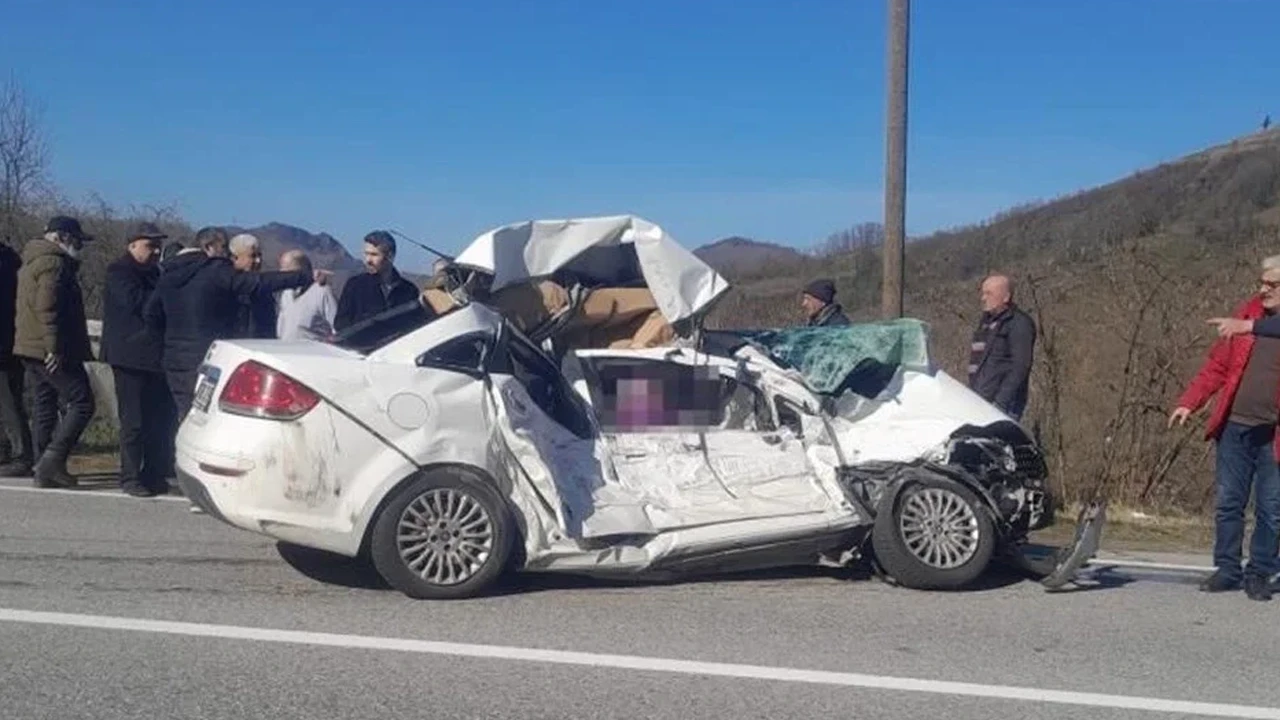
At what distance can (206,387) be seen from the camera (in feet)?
23.8

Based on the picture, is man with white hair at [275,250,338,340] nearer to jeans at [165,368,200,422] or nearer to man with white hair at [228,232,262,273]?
man with white hair at [228,232,262,273]

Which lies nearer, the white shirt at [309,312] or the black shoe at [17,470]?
the white shirt at [309,312]

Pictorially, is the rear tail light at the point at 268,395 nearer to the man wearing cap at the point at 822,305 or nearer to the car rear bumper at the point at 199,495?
the car rear bumper at the point at 199,495

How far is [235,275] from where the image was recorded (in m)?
9.66

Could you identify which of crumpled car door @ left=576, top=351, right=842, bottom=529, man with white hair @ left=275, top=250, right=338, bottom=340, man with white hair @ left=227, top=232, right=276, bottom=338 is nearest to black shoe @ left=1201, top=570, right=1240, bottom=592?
crumpled car door @ left=576, top=351, right=842, bottom=529

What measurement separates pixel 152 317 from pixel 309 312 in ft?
3.56

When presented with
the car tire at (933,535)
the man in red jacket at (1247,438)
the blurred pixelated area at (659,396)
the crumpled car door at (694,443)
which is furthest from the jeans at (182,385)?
the man in red jacket at (1247,438)

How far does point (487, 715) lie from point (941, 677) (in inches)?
78.6

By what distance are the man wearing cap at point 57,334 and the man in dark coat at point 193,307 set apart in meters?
0.86

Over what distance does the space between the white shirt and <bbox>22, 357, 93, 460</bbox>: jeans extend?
1.48 metres

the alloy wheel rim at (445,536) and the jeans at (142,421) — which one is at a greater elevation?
the jeans at (142,421)

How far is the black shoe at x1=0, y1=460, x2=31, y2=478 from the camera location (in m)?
10.8

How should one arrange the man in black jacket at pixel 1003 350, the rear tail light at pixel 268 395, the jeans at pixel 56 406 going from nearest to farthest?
1. the rear tail light at pixel 268 395
2. the man in black jacket at pixel 1003 350
3. the jeans at pixel 56 406

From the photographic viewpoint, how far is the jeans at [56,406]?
33.1 ft
